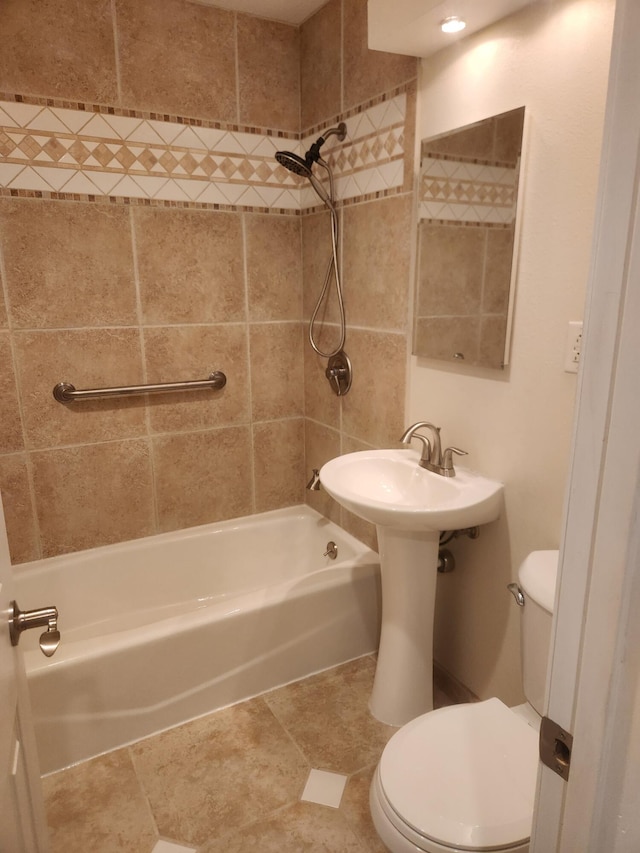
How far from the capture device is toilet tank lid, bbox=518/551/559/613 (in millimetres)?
1236

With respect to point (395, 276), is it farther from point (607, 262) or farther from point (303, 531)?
point (607, 262)

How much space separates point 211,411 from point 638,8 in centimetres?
217

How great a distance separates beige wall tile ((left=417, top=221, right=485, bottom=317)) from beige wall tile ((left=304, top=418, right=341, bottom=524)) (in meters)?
0.81

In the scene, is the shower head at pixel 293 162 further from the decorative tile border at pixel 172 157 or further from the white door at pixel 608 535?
the white door at pixel 608 535

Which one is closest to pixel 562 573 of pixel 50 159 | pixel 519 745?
pixel 519 745

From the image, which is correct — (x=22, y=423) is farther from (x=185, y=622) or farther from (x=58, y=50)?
(x=58, y=50)

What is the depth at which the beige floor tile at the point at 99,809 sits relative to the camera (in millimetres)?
1464

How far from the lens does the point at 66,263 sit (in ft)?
6.73

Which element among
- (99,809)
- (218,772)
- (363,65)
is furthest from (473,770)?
(363,65)

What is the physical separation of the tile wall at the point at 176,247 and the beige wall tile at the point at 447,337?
0.36 ft

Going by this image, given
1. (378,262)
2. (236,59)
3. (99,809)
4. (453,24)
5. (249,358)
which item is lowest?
(99,809)

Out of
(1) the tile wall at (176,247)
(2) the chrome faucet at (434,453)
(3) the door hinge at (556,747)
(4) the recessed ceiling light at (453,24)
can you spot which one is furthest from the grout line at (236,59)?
(3) the door hinge at (556,747)

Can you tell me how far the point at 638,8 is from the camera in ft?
1.33

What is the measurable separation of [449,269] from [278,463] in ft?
4.27
